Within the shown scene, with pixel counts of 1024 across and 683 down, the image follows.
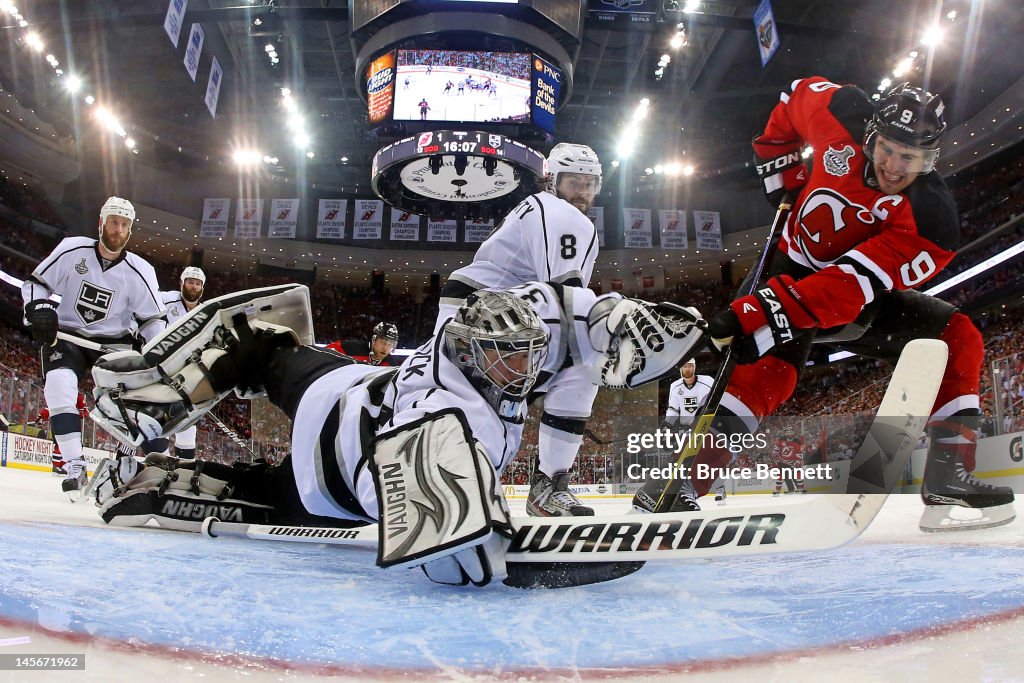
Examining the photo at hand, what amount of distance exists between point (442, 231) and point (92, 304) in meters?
12.7

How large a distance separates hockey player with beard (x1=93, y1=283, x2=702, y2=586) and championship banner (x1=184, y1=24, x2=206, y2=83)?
9494 millimetres

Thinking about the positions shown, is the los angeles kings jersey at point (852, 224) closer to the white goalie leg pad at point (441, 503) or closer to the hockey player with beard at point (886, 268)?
the hockey player with beard at point (886, 268)

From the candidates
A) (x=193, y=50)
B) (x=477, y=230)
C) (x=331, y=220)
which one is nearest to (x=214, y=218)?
(x=331, y=220)

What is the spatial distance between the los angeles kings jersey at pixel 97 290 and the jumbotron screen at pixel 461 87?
6.60 metres

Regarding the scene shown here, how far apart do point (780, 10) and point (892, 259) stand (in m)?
11.3

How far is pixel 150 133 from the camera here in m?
16.3

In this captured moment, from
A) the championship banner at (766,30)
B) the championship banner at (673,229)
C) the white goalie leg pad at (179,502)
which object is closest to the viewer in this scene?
the white goalie leg pad at (179,502)

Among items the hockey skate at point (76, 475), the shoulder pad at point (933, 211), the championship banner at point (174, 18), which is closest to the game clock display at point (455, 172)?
the championship banner at point (174, 18)

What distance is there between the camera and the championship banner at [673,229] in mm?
15320

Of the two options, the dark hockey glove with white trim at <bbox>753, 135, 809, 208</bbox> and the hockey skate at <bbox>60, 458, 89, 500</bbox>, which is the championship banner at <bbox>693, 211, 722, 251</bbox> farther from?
the hockey skate at <bbox>60, 458, 89, 500</bbox>

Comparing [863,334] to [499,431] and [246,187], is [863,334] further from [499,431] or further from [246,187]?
[246,187]

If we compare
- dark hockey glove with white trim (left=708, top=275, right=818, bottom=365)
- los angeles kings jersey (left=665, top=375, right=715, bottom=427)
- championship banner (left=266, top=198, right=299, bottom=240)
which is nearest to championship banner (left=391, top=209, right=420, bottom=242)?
championship banner (left=266, top=198, right=299, bottom=240)

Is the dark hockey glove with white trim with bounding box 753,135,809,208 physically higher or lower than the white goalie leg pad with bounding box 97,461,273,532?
higher

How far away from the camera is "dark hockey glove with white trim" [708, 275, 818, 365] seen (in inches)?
71.9
